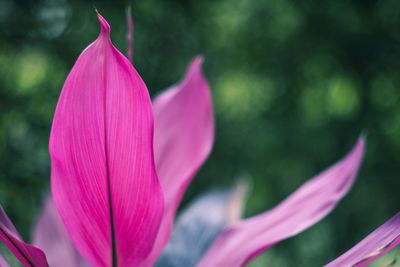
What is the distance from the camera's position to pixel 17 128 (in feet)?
4.32

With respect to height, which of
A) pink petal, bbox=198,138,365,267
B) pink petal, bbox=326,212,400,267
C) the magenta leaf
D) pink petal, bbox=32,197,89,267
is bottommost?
the magenta leaf

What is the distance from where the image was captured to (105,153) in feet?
1.01

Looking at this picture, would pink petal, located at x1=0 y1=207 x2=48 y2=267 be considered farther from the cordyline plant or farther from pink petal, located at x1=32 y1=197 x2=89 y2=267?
pink petal, located at x1=32 y1=197 x2=89 y2=267

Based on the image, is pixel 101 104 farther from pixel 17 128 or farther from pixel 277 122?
Answer: pixel 277 122

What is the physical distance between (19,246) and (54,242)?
138mm

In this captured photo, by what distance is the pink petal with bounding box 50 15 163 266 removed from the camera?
298mm

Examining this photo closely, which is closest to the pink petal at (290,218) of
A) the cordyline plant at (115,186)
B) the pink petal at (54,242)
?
the cordyline plant at (115,186)

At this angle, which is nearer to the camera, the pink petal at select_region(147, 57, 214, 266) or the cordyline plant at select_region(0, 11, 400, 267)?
the cordyline plant at select_region(0, 11, 400, 267)

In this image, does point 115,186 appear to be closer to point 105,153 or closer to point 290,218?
point 105,153

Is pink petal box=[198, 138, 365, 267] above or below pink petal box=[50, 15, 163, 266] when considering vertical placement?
below

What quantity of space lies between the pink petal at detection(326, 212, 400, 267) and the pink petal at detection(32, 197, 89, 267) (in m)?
0.22

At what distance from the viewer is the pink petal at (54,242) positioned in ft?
1.46

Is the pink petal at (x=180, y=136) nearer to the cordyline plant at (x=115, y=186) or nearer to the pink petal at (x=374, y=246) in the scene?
the cordyline plant at (x=115, y=186)

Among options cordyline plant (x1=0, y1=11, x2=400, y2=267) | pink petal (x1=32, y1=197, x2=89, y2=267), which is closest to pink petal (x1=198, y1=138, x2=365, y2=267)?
cordyline plant (x1=0, y1=11, x2=400, y2=267)
